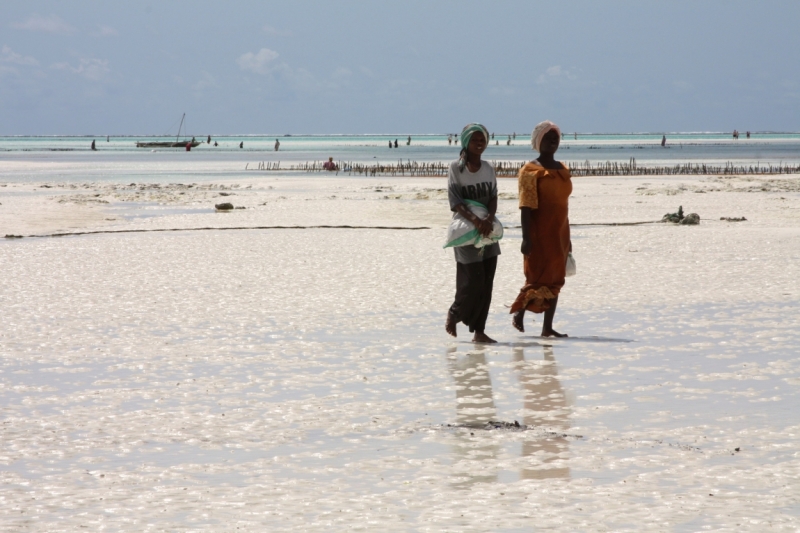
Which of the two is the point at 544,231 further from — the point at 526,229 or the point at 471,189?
the point at 471,189

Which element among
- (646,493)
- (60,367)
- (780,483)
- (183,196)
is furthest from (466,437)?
(183,196)

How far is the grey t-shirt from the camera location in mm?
7234

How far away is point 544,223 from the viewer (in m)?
7.38

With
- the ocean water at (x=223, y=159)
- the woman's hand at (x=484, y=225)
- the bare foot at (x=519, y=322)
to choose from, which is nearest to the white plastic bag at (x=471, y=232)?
the woman's hand at (x=484, y=225)

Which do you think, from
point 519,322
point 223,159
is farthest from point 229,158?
point 519,322

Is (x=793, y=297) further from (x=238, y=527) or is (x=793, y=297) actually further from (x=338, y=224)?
(x=338, y=224)

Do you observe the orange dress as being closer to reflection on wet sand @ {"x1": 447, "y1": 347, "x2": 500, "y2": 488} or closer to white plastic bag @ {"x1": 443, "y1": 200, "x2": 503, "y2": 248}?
white plastic bag @ {"x1": 443, "y1": 200, "x2": 503, "y2": 248}

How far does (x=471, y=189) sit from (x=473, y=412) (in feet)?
7.63

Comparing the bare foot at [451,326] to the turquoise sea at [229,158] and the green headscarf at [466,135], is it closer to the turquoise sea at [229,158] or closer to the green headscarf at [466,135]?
the green headscarf at [466,135]

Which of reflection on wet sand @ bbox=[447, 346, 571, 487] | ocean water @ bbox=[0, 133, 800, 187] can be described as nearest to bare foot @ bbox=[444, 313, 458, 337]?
reflection on wet sand @ bbox=[447, 346, 571, 487]

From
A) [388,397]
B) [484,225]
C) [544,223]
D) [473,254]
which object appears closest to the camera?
[388,397]

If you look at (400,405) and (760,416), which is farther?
(400,405)

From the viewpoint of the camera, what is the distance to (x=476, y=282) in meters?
7.24

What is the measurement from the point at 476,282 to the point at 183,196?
22.0 m
